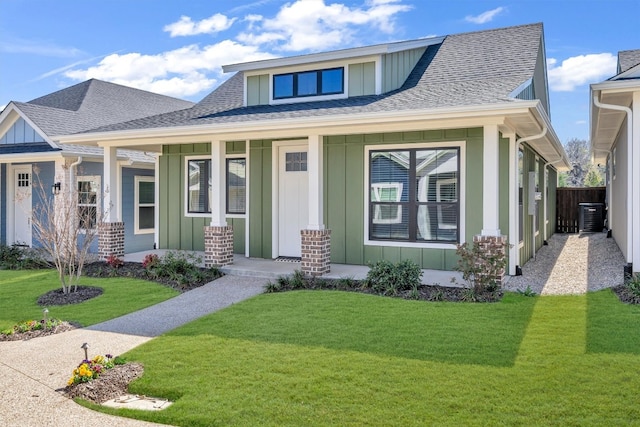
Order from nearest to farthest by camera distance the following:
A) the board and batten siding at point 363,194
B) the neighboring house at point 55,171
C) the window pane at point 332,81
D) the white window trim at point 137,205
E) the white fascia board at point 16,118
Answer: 1. the board and batten siding at point 363,194
2. the window pane at point 332,81
3. the neighboring house at point 55,171
4. the white fascia board at point 16,118
5. the white window trim at point 137,205

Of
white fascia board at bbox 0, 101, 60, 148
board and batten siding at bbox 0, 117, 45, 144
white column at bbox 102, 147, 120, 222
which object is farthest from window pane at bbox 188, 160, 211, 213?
board and batten siding at bbox 0, 117, 45, 144

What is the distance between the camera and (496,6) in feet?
45.1

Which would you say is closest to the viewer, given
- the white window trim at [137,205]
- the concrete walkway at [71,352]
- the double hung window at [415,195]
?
the concrete walkway at [71,352]

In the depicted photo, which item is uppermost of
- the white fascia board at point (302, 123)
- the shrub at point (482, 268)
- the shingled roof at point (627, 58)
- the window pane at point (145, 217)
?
the shingled roof at point (627, 58)

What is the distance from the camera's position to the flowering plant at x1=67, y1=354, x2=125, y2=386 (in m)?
4.66

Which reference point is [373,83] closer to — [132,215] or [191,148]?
[191,148]

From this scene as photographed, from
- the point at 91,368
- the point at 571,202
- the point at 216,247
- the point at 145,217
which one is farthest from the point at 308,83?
the point at 571,202

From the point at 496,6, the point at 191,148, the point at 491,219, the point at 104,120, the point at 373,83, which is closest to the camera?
the point at 491,219

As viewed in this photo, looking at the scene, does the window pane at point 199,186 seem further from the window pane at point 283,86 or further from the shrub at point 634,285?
the shrub at point 634,285

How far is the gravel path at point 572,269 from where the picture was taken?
8.27 meters

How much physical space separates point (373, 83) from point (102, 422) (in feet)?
28.9

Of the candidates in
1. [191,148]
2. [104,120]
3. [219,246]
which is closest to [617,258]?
[219,246]

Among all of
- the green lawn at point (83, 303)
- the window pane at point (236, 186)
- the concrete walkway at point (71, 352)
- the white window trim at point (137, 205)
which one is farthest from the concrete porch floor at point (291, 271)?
the white window trim at point (137, 205)

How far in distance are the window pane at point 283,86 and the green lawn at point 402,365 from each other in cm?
630
